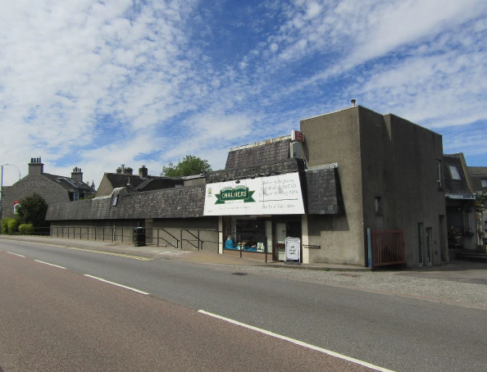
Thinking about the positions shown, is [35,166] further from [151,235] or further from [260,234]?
[260,234]

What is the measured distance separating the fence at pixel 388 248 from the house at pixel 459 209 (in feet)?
45.0

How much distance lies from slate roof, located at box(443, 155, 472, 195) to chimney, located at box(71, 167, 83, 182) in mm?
Answer: 53694

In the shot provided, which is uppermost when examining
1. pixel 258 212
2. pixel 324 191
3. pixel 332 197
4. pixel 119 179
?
pixel 119 179

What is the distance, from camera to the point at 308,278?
11.8 metres

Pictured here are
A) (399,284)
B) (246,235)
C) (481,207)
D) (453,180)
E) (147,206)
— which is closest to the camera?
(399,284)

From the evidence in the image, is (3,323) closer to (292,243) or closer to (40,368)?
(40,368)

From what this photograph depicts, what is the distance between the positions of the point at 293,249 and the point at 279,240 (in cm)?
145

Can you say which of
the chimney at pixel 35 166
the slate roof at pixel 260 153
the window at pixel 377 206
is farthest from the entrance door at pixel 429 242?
the chimney at pixel 35 166

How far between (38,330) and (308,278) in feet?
26.0

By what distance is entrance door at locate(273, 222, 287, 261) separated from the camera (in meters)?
16.8

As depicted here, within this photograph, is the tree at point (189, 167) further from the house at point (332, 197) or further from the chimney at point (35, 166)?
the house at point (332, 197)

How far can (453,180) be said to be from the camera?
2864cm

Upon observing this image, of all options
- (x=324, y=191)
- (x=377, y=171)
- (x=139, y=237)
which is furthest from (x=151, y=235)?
(x=377, y=171)

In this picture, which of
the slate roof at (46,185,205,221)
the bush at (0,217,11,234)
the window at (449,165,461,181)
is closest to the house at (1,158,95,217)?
the bush at (0,217,11,234)
